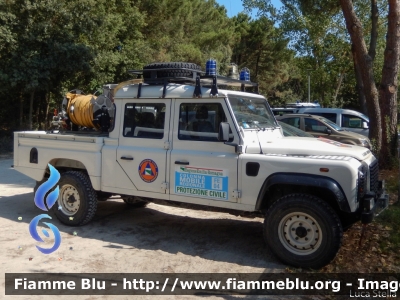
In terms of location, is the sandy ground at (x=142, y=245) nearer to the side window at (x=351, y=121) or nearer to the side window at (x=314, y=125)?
the side window at (x=314, y=125)

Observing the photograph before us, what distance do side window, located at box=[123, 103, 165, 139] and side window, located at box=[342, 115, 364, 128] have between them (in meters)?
10.5

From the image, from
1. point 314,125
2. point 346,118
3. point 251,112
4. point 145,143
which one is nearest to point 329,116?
point 346,118

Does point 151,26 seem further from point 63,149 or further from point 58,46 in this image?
point 63,149

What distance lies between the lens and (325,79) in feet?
89.7

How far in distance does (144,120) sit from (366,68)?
7.59 meters

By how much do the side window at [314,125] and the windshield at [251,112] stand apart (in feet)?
23.9

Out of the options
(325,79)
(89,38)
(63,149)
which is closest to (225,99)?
(63,149)

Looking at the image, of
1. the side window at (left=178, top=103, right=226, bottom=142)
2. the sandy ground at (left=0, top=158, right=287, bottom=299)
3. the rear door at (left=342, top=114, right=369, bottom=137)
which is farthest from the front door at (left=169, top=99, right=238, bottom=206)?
the rear door at (left=342, top=114, right=369, bottom=137)

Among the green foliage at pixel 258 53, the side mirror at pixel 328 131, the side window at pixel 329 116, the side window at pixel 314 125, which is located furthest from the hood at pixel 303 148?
the green foliage at pixel 258 53

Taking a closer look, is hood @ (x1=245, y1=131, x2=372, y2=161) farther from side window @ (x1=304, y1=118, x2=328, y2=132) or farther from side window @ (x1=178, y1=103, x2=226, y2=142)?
side window @ (x1=304, y1=118, x2=328, y2=132)

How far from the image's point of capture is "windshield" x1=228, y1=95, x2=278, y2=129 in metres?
6.03

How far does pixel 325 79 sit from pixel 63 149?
22730 millimetres

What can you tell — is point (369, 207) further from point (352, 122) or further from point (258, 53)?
point (258, 53)

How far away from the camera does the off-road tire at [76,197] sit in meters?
6.89
